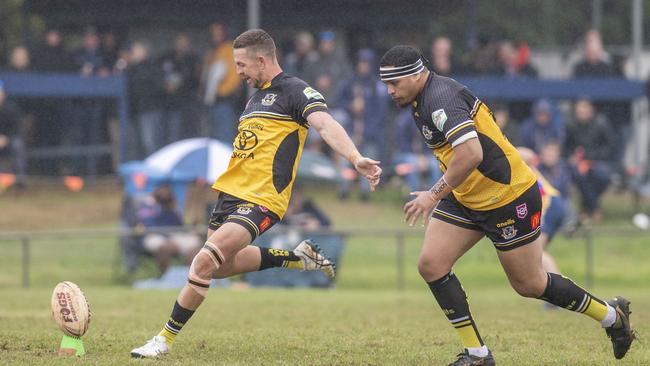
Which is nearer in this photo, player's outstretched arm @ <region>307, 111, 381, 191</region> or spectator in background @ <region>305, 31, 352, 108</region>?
player's outstretched arm @ <region>307, 111, 381, 191</region>

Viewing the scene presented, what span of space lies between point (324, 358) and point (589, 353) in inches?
79.4

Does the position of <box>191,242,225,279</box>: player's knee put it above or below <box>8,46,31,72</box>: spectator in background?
above

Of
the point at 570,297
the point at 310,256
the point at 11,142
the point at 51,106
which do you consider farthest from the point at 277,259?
the point at 51,106

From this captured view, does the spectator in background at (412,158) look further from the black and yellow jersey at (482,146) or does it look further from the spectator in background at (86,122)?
the black and yellow jersey at (482,146)

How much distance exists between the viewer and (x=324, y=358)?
8641mm

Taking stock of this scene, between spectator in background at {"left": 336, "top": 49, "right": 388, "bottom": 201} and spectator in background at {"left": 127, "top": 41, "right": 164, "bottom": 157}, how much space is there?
303 centimetres

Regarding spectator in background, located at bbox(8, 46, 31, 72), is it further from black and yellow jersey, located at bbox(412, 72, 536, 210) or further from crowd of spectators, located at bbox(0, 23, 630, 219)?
black and yellow jersey, located at bbox(412, 72, 536, 210)

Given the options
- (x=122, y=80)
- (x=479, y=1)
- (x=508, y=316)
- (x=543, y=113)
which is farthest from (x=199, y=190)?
(x=479, y=1)

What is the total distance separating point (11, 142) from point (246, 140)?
498 inches

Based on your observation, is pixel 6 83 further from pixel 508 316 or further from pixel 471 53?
pixel 508 316

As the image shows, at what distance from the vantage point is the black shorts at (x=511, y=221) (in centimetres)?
821

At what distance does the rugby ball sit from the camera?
8.35m

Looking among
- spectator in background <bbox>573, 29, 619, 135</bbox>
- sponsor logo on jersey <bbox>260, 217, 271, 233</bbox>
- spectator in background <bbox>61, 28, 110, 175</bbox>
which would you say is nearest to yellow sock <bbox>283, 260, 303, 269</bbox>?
sponsor logo on jersey <bbox>260, 217, 271, 233</bbox>

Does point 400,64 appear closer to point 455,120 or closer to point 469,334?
point 455,120
